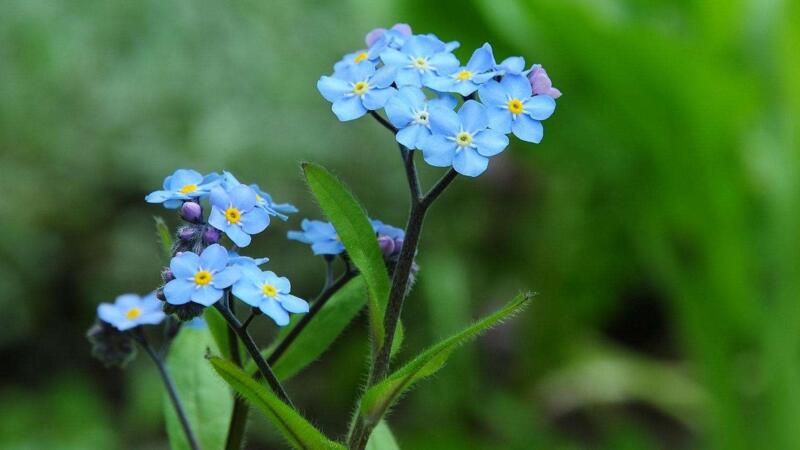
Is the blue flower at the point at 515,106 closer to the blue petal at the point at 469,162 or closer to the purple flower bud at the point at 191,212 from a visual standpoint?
the blue petal at the point at 469,162

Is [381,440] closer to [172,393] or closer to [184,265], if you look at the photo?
[172,393]

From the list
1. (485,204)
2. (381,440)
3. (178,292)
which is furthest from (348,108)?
(485,204)

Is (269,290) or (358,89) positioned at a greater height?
(358,89)

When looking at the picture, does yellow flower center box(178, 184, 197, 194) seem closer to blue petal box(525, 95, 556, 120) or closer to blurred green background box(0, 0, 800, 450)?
blue petal box(525, 95, 556, 120)

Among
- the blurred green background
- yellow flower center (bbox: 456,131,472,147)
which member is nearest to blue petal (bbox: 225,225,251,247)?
yellow flower center (bbox: 456,131,472,147)

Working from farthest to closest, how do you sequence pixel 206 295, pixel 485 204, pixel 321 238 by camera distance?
pixel 485 204, pixel 321 238, pixel 206 295

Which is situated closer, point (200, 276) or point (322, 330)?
point (200, 276)
